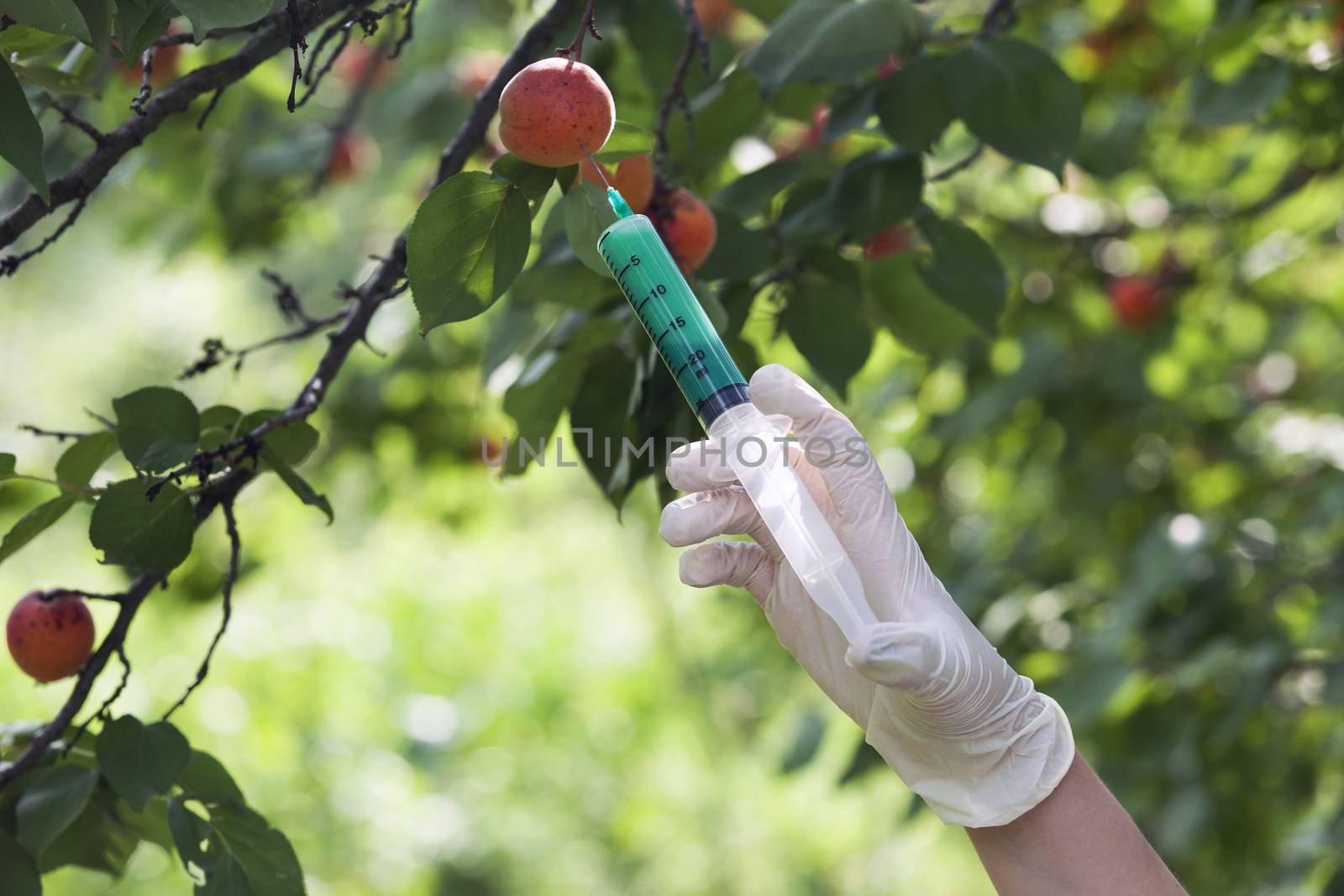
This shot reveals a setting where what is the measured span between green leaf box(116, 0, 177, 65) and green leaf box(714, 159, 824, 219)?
0.42 m

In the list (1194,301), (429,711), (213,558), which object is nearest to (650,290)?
(213,558)

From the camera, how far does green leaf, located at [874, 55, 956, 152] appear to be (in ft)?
2.58

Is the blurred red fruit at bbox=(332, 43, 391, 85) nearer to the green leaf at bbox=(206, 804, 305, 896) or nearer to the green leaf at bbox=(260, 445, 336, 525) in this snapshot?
the green leaf at bbox=(260, 445, 336, 525)

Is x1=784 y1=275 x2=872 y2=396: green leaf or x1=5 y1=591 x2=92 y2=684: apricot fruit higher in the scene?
x1=5 y1=591 x2=92 y2=684: apricot fruit

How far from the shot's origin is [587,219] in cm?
59

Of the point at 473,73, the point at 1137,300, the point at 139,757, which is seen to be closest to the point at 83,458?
the point at 139,757

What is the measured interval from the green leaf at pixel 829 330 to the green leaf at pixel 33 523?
0.49 meters

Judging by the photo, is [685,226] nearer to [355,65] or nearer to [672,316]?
[672,316]

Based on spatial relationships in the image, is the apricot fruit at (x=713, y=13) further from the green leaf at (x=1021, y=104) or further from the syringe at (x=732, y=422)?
the syringe at (x=732, y=422)

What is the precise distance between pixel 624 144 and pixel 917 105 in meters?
0.27

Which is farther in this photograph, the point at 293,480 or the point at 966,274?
the point at 966,274

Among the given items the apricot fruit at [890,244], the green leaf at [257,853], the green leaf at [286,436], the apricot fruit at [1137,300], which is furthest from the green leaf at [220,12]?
the apricot fruit at [1137,300]

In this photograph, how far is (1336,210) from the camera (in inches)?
70.5

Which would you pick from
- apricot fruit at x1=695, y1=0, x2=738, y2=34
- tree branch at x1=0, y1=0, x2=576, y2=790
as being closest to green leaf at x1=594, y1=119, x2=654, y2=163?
tree branch at x1=0, y1=0, x2=576, y2=790
